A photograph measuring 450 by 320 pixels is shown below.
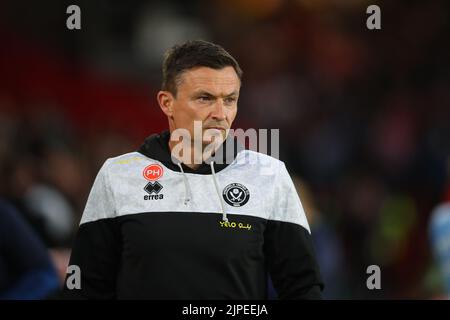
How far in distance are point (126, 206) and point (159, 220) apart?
0.42 feet

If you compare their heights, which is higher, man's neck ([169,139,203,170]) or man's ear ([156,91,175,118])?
man's ear ([156,91,175,118])

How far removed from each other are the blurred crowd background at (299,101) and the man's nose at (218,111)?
4181 millimetres

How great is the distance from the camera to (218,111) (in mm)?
2779

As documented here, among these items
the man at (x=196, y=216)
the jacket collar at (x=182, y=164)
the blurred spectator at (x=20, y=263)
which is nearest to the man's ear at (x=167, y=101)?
the man at (x=196, y=216)

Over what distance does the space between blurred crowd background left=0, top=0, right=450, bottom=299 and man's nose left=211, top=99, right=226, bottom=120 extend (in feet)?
13.7

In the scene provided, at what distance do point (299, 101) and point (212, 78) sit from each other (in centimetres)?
666

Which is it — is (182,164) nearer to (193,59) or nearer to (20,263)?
(193,59)

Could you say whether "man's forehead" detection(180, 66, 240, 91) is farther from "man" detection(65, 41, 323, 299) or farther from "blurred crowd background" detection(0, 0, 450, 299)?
"blurred crowd background" detection(0, 0, 450, 299)

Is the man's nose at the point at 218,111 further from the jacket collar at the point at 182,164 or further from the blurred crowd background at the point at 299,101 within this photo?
the blurred crowd background at the point at 299,101

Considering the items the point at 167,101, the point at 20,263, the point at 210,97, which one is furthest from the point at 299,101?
the point at 210,97

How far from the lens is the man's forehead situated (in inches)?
110

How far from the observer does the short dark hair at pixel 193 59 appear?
279 cm

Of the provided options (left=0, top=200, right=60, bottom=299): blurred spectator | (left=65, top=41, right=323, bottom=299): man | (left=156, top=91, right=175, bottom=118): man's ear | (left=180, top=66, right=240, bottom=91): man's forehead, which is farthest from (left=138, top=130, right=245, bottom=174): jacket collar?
(left=0, top=200, right=60, bottom=299): blurred spectator
